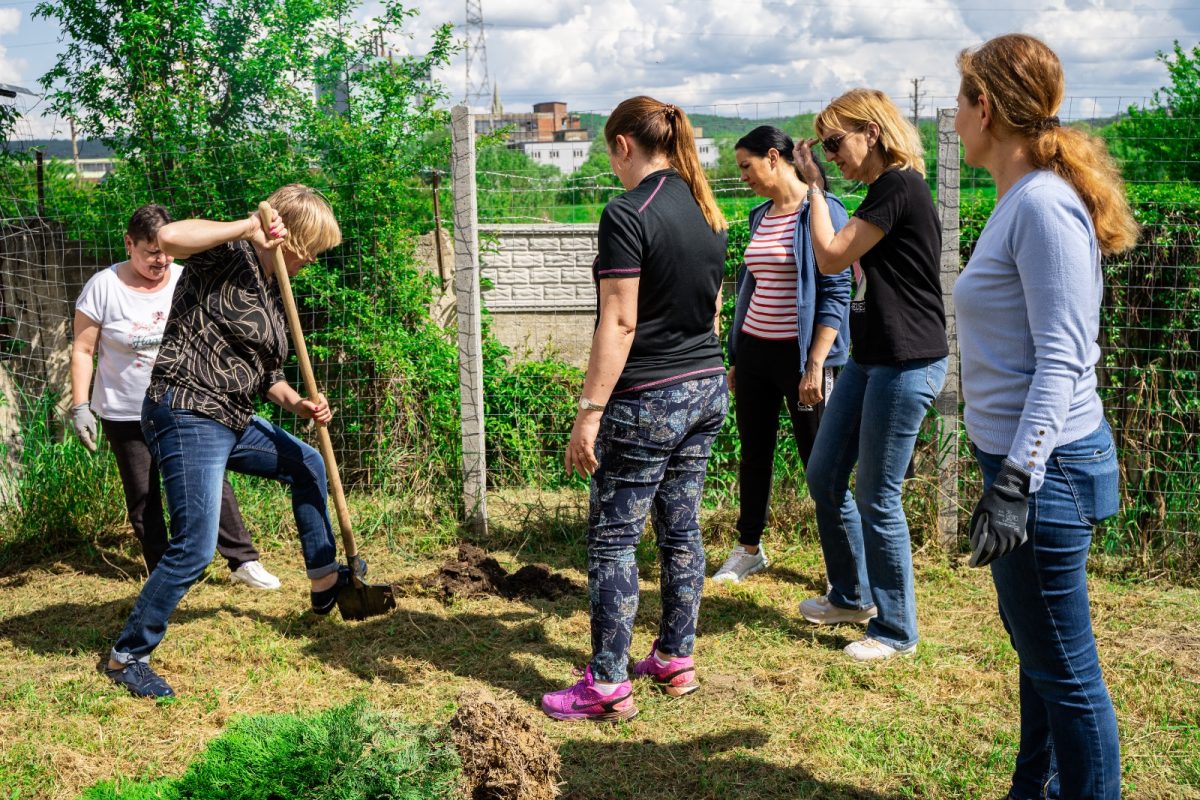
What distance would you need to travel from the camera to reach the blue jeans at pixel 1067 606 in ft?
6.73

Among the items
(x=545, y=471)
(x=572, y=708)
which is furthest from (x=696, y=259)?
(x=545, y=471)

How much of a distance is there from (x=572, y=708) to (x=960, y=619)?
72.9 inches

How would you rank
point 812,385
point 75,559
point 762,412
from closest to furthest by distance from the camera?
point 812,385 < point 762,412 < point 75,559

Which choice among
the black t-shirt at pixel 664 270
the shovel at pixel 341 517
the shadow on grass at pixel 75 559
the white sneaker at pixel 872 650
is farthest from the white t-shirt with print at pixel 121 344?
the white sneaker at pixel 872 650

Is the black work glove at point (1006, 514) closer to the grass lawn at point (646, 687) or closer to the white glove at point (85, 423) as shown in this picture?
the grass lawn at point (646, 687)

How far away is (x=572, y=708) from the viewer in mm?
3328

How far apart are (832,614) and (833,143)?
1915 mm

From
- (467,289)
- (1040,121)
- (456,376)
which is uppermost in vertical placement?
(1040,121)

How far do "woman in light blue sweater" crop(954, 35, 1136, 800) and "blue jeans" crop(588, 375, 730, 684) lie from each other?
1.12 meters

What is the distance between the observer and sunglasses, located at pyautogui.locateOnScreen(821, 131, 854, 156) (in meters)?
3.44

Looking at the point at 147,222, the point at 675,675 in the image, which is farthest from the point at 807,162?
the point at 147,222

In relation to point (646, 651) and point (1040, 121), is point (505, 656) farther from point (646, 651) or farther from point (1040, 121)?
point (1040, 121)

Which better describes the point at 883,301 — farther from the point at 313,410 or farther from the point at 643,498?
the point at 313,410

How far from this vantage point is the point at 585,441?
3068 mm
